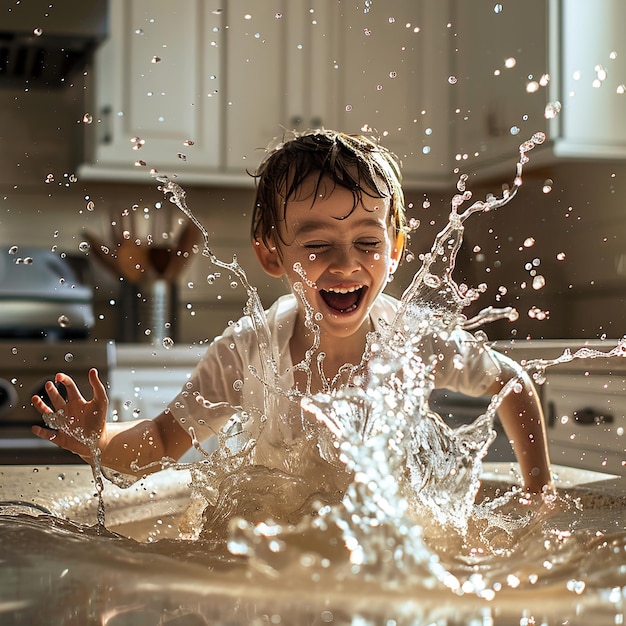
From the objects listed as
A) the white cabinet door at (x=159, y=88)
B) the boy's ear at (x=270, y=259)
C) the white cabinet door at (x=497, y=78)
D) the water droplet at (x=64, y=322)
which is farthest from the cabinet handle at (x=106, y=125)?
the boy's ear at (x=270, y=259)

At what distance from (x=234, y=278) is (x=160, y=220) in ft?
1.15

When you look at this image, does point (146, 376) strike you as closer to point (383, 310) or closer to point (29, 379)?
point (29, 379)

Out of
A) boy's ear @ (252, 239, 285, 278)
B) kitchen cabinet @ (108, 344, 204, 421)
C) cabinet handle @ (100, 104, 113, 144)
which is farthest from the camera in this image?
cabinet handle @ (100, 104, 113, 144)

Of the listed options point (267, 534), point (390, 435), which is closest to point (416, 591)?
point (267, 534)

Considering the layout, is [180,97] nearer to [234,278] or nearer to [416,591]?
[234,278]

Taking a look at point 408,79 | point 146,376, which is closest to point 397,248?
point 146,376

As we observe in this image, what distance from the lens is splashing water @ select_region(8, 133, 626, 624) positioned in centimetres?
53

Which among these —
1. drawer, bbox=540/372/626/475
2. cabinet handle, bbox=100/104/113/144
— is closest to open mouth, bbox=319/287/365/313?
drawer, bbox=540/372/626/475

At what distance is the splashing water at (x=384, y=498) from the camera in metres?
0.53

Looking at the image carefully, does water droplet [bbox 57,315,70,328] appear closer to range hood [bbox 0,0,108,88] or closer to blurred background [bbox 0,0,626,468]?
blurred background [bbox 0,0,626,468]

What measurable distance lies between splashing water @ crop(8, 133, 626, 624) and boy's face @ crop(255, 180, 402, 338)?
45 millimetres

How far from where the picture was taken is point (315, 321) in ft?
4.46

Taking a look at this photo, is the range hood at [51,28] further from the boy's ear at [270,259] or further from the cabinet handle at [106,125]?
the boy's ear at [270,259]

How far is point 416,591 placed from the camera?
493mm
